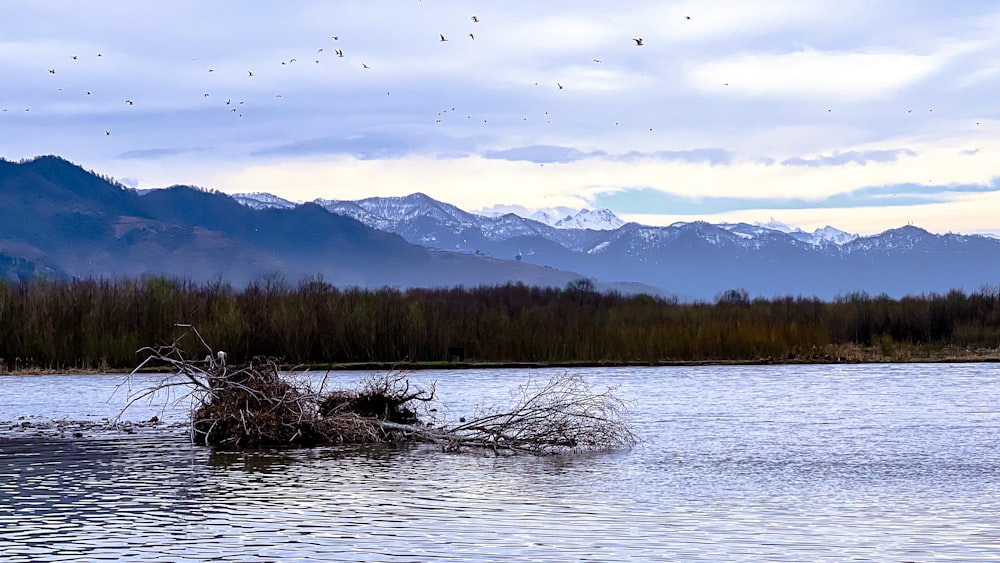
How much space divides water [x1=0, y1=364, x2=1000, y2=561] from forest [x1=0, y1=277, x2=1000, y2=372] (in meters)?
16.0

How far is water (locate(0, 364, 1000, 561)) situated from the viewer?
12828mm

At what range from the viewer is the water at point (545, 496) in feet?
42.1

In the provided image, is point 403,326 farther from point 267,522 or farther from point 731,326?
point 267,522

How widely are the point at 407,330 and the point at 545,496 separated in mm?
30547

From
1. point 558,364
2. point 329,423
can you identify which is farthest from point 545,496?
point 558,364

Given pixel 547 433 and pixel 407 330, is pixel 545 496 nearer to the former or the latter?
pixel 547 433

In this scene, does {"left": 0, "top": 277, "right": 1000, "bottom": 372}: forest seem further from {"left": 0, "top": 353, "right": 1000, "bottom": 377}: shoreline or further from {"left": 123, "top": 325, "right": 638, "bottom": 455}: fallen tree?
{"left": 123, "top": 325, "right": 638, "bottom": 455}: fallen tree

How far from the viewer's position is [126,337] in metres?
43.9

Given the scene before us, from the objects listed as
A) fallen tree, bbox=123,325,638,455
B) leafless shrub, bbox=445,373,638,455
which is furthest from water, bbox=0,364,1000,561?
fallen tree, bbox=123,325,638,455

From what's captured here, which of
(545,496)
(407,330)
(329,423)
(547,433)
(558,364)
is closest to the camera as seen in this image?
(545,496)

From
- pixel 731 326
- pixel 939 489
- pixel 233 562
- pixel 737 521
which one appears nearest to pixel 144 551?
pixel 233 562

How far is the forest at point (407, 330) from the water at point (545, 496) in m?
16.0

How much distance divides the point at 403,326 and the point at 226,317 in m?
6.00

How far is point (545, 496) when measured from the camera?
1634cm
